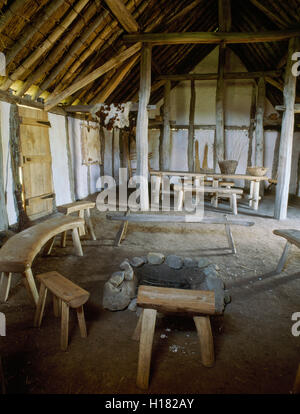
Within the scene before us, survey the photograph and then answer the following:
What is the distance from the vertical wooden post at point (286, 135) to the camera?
5.77 metres

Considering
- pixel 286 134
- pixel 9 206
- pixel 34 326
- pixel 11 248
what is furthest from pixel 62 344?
pixel 286 134

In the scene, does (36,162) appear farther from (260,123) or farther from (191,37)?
(260,123)

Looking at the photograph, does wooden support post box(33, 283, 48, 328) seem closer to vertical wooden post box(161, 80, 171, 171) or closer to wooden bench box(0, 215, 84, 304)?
wooden bench box(0, 215, 84, 304)

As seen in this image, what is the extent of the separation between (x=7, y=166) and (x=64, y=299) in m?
3.68

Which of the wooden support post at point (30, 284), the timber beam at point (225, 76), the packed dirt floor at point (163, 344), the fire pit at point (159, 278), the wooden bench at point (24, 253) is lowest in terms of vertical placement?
the packed dirt floor at point (163, 344)

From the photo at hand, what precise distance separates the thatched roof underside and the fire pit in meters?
3.80

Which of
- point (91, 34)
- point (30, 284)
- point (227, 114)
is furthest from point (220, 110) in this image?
point (30, 284)

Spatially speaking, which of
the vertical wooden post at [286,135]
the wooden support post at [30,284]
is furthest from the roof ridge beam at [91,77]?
the wooden support post at [30,284]

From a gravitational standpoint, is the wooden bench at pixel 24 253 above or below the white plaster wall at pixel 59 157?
below

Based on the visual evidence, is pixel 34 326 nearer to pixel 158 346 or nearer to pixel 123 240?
pixel 158 346

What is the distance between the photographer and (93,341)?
2295mm

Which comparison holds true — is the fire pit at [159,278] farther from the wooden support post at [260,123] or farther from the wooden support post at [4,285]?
the wooden support post at [260,123]

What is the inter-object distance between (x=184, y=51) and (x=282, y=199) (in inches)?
228

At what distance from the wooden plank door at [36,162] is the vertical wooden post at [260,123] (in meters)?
6.70
